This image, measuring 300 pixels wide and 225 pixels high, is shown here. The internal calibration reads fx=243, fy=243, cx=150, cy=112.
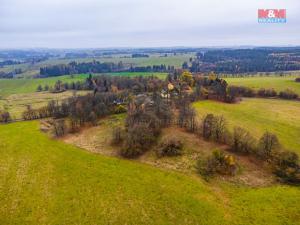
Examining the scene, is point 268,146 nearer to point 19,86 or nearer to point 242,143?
point 242,143

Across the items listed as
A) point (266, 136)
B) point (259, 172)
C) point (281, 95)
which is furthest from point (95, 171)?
point (281, 95)

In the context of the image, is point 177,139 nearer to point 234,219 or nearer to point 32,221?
point 234,219

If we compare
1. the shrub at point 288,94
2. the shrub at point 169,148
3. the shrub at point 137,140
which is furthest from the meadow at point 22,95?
the shrub at point 288,94

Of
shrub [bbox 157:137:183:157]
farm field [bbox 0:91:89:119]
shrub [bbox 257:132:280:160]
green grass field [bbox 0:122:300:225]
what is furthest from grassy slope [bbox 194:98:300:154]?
farm field [bbox 0:91:89:119]

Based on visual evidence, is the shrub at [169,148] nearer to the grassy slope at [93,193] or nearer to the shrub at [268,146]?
the grassy slope at [93,193]

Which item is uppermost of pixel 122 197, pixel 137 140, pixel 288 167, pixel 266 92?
pixel 266 92

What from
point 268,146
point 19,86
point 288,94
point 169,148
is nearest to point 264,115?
point 268,146
